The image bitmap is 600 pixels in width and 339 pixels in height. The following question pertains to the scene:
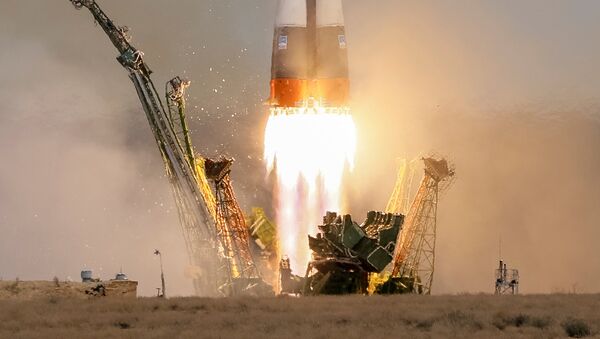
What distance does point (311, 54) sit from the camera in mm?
116125

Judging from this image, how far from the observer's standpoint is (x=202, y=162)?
120938 millimetres

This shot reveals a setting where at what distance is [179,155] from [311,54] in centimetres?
1121

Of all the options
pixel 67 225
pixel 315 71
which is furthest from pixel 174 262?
pixel 315 71

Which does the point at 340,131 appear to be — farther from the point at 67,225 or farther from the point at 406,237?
the point at 67,225

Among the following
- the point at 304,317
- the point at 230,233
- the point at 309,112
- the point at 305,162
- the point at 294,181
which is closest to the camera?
the point at 304,317

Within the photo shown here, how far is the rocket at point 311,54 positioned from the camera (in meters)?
116

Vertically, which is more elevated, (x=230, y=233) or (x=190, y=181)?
(x=190, y=181)

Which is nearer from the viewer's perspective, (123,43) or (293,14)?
(293,14)

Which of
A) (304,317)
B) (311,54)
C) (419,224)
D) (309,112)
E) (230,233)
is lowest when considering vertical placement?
(304,317)

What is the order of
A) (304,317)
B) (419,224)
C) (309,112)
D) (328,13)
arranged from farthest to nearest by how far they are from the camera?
(419,224) < (309,112) < (328,13) < (304,317)

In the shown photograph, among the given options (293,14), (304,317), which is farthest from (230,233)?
(304,317)

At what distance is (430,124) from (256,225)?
57.7 ft

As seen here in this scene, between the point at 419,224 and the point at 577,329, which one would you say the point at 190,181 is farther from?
the point at 577,329

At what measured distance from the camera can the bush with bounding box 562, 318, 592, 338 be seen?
Result: 84.7 m
